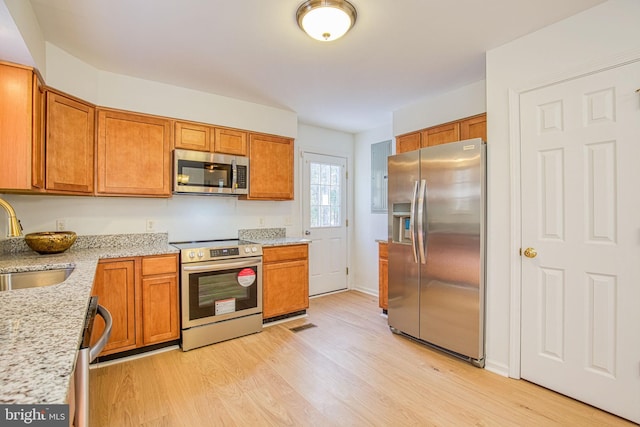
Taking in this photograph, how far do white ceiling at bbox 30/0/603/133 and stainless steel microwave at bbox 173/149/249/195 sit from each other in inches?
27.9

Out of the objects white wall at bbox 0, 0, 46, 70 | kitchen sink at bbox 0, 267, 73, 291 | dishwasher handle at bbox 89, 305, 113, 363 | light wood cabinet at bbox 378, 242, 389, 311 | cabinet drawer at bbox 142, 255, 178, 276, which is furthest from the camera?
light wood cabinet at bbox 378, 242, 389, 311

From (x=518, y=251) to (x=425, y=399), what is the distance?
1.25 metres

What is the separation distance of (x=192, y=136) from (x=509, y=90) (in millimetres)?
2854

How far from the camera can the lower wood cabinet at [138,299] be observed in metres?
2.53

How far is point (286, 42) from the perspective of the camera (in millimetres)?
2354

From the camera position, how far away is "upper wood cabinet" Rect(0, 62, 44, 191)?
2010 millimetres

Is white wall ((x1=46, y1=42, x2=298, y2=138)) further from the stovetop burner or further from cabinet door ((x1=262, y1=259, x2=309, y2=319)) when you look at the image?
cabinet door ((x1=262, y1=259, x2=309, y2=319))

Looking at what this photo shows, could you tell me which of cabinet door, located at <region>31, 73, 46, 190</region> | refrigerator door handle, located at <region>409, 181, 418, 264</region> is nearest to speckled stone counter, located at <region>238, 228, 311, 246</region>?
refrigerator door handle, located at <region>409, 181, 418, 264</region>

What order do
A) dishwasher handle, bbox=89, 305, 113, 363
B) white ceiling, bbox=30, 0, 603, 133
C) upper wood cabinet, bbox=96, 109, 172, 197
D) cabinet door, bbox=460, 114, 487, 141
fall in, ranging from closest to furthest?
dishwasher handle, bbox=89, 305, 113, 363
white ceiling, bbox=30, 0, 603, 133
upper wood cabinet, bbox=96, 109, 172, 197
cabinet door, bbox=460, 114, 487, 141

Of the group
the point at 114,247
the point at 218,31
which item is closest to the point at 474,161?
the point at 218,31

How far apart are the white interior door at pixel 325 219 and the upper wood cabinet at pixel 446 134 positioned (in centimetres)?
127

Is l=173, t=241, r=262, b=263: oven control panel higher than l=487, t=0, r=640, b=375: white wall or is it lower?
lower

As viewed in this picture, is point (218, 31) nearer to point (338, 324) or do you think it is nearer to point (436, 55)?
point (436, 55)

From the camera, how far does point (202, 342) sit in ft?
9.50
